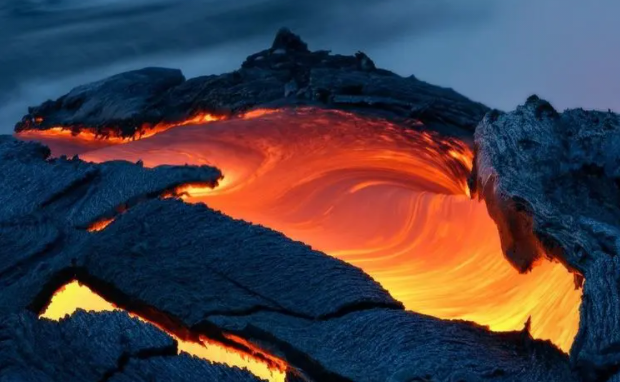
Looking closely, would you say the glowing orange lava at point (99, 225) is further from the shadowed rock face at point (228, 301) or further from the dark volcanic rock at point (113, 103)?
the dark volcanic rock at point (113, 103)

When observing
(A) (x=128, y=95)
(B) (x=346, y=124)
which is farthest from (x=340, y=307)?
(A) (x=128, y=95)

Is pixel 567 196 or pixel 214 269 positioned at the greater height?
pixel 567 196

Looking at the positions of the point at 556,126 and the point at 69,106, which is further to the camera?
the point at 69,106

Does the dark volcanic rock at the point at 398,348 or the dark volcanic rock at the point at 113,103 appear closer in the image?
the dark volcanic rock at the point at 398,348

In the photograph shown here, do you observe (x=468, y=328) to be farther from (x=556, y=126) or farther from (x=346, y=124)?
(x=346, y=124)

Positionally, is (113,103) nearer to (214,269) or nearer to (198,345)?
(214,269)

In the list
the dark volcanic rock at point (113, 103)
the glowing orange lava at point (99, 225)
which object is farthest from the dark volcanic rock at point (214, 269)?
the dark volcanic rock at point (113, 103)

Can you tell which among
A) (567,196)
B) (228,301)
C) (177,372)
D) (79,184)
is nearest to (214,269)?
(228,301)
